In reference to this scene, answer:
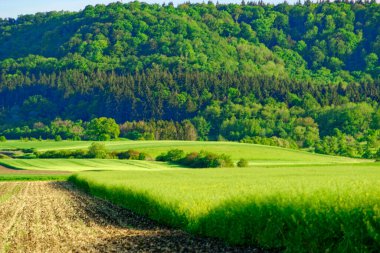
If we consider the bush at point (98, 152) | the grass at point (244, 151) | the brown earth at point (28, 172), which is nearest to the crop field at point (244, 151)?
the grass at point (244, 151)

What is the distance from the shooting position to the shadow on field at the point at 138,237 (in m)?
25.7

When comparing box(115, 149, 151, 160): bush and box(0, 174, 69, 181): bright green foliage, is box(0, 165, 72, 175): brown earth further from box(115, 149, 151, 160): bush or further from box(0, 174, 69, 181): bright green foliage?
box(115, 149, 151, 160): bush

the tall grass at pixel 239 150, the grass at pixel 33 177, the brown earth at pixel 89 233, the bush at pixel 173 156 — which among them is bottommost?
the tall grass at pixel 239 150

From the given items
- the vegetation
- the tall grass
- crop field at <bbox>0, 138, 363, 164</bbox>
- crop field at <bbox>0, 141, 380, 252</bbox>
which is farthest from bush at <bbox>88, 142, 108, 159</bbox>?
crop field at <bbox>0, 141, 380, 252</bbox>

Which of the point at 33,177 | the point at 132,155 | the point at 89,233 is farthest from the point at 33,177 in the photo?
the point at 89,233

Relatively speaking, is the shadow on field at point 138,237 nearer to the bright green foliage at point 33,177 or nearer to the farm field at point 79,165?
the bright green foliage at point 33,177

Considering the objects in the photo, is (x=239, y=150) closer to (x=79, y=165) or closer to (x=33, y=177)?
(x=79, y=165)

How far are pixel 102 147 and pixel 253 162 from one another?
3598cm

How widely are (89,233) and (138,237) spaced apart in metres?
2.87

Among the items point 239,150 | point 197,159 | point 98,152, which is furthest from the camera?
point 239,150

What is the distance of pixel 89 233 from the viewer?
3123cm

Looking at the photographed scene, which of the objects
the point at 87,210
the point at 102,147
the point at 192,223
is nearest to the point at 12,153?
the point at 102,147

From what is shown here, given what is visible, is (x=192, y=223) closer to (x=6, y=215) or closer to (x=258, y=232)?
(x=258, y=232)

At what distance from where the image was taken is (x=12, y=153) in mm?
167500
